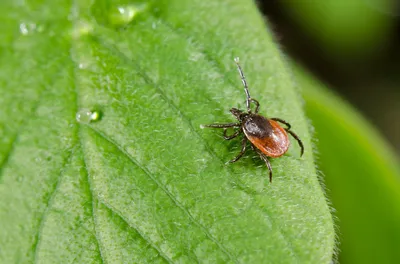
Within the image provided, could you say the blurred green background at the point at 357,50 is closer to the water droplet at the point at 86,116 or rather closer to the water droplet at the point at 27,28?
the water droplet at the point at 27,28

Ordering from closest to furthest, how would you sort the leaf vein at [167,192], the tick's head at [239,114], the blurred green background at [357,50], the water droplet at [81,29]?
the leaf vein at [167,192], the tick's head at [239,114], the water droplet at [81,29], the blurred green background at [357,50]

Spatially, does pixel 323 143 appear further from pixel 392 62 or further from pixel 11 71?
pixel 11 71

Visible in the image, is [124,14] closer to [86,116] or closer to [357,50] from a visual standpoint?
[86,116]

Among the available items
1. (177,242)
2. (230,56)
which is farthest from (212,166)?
(230,56)

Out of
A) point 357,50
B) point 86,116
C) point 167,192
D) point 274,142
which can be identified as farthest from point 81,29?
point 357,50

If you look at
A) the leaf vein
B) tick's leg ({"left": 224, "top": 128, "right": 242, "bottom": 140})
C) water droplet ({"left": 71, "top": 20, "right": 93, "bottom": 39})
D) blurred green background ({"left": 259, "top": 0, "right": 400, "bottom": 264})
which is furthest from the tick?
blurred green background ({"left": 259, "top": 0, "right": 400, "bottom": 264})

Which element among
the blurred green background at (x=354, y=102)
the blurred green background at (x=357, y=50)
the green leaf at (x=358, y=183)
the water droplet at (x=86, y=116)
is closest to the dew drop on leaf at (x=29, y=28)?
the water droplet at (x=86, y=116)

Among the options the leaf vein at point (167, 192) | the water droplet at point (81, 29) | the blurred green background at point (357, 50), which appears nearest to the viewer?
the leaf vein at point (167, 192)

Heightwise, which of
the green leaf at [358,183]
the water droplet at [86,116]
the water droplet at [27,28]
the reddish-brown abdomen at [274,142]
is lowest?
the green leaf at [358,183]
